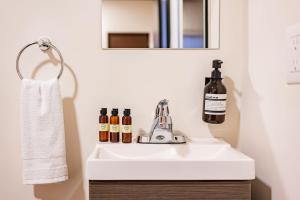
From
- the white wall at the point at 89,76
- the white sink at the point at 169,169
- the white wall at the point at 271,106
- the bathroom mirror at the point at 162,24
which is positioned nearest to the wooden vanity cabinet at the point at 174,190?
the white sink at the point at 169,169

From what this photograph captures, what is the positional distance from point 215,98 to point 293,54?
0.37 meters

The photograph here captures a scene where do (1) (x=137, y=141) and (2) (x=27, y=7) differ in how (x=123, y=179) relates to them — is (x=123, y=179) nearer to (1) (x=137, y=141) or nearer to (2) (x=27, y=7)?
(1) (x=137, y=141)

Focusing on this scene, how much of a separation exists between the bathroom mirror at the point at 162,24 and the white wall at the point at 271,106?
0.17 meters

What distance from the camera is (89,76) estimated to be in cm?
117

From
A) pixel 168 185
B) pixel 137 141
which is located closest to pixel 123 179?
pixel 168 185

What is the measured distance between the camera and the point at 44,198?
1.19 m

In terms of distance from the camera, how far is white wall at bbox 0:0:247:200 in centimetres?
116

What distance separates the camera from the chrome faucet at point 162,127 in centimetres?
108

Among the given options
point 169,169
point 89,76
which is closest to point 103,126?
point 89,76

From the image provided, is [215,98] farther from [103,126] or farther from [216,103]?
[103,126]

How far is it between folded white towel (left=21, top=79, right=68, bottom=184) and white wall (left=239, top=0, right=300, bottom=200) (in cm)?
72

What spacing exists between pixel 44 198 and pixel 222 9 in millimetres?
1085

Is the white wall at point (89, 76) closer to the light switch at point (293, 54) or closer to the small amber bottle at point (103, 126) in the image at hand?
the small amber bottle at point (103, 126)

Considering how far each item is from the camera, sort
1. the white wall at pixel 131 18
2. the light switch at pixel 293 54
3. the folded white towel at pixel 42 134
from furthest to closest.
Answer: the white wall at pixel 131 18 < the folded white towel at pixel 42 134 < the light switch at pixel 293 54
